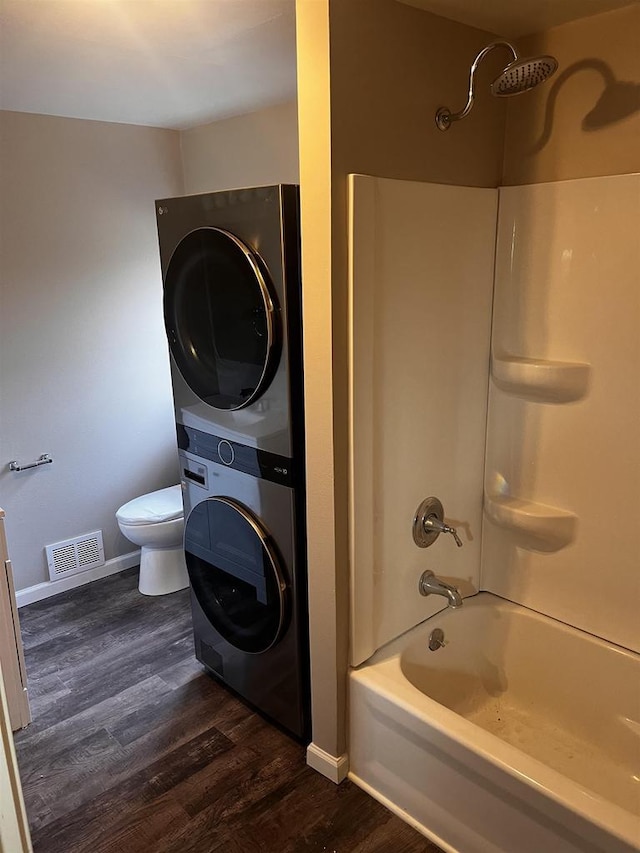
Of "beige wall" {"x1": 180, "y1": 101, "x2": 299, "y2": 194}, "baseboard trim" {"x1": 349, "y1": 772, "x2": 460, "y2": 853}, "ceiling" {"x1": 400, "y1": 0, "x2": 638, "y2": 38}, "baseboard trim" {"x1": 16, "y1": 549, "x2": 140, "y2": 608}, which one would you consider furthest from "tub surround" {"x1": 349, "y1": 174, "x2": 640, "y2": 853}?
"baseboard trim" {"x1": 16, "y1": 549, "x2": 140, "y2": 608}

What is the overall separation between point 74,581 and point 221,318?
1860 mm

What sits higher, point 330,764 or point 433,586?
point 433,586

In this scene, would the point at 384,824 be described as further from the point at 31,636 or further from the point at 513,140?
the point at 513,140

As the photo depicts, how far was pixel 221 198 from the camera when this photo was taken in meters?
1.95

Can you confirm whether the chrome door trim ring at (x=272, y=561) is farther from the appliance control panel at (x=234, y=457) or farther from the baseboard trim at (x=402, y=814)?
the baseboard trim at (x=402, y=814)

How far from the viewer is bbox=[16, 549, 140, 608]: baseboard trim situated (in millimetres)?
3113

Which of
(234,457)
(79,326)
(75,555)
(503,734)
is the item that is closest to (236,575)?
(234,457)

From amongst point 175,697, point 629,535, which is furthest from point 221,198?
point 175,697

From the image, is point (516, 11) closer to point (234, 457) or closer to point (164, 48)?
point (164, 48)

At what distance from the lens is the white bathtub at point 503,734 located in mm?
1547

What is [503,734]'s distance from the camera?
2.11 metres

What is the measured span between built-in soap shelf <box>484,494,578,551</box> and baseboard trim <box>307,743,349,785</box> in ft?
2.95

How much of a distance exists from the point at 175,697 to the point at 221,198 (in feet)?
5.78

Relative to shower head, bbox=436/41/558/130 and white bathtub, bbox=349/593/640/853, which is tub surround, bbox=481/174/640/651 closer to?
white bathtub, bbox=349/593/640/853
